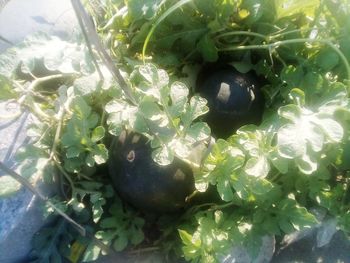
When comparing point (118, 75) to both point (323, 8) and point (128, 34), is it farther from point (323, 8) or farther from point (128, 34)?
point (323, 8)

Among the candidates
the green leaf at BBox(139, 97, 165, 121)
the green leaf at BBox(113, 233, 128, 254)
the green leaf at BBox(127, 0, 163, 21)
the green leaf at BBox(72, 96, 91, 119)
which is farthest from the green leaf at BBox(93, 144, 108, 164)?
the green leaf at BBox(127, 0, 163, 21)

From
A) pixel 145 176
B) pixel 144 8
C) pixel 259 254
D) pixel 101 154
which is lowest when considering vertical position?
pixel 259 254

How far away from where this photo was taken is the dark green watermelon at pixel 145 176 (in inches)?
64.5

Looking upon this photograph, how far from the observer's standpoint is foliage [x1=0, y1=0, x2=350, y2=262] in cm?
147

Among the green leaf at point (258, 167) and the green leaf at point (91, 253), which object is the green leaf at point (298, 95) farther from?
the green leaf at point (91, 253)

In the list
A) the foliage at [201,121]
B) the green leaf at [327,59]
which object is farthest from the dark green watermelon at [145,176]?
the green leaf at [327,59]

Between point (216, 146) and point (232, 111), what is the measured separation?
0.93ft

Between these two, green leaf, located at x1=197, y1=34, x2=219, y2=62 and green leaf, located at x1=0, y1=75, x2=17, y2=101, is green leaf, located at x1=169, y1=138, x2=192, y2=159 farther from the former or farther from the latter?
green leaf, located at x1=0, y1=75, x2=17, y2=101

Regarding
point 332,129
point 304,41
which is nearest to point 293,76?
point 304,41

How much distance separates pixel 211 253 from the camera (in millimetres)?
1562

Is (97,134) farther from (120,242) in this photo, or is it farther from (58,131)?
(120,242)

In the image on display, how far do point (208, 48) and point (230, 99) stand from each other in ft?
0.72

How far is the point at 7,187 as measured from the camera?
1.64 m

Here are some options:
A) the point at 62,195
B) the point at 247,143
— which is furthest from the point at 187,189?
the point at 62,195
